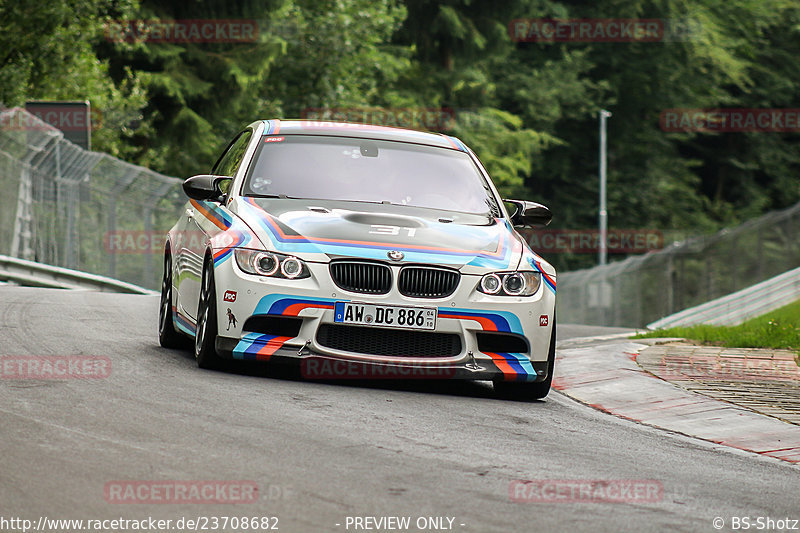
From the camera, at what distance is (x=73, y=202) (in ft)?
71.4

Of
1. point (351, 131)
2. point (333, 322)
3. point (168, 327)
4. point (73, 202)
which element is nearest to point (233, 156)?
point (351, 131)

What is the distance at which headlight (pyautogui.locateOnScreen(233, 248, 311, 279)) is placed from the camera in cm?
870

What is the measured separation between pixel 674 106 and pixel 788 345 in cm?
4529

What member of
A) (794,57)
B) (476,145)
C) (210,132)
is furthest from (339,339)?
(794,57)

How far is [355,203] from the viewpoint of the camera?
9.68 metres

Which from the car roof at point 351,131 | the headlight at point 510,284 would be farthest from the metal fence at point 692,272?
the headlight at point 510,284

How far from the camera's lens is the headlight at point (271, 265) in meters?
8.70

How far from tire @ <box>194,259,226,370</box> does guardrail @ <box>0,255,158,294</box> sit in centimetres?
1075

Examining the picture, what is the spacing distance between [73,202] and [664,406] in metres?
14.2

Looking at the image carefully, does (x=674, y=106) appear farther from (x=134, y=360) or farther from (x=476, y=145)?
(x=134, y=360)

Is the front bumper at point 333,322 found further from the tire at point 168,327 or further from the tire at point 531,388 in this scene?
the tire at point 168,327

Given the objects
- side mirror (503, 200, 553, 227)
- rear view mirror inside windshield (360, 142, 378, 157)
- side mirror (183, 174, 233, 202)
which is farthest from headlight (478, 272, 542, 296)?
side mirror (183, 174, 233, 202)

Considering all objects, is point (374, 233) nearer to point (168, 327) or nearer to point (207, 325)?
point (207, 325)

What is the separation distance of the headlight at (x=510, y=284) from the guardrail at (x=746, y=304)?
52.1 ft
